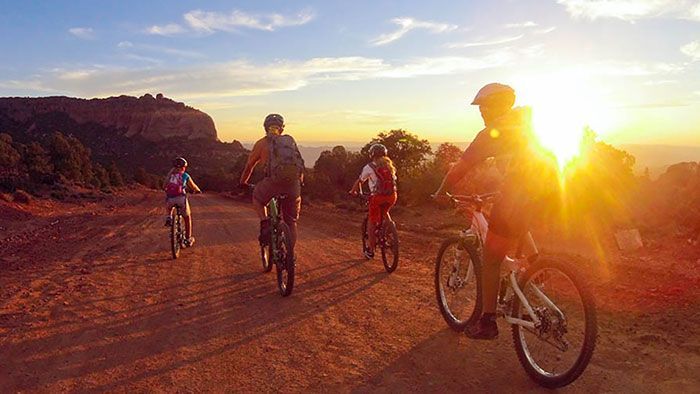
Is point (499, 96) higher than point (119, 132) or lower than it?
lower

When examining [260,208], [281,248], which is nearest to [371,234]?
[260,208]

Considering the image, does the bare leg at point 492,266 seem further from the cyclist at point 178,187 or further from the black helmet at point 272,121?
the cyclist at point 178,187

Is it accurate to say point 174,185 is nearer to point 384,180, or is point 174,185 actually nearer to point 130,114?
point 384,180

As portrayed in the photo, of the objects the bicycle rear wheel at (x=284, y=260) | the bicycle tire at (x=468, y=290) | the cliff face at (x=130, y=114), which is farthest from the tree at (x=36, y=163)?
the cliff face at (x=130, y=114)

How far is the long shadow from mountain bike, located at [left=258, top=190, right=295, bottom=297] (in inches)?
8.4

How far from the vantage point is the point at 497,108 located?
4609mm

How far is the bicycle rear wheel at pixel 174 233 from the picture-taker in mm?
10625

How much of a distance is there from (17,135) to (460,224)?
97954 mm

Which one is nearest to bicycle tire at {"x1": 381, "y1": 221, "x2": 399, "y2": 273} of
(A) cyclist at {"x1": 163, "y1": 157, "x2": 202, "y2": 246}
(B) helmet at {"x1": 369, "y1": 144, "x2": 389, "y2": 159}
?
(B) helmet at {"x1": 369, "y1": 144, "x2": 389, "y2": 159}

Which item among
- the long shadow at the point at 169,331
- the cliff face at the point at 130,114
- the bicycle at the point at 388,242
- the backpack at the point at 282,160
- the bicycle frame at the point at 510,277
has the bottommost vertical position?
the long shadow at the point at 169,331

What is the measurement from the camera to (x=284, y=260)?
7.42 meters

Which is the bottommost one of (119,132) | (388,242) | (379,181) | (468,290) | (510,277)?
(388,242)

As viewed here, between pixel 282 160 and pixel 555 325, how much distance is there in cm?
446

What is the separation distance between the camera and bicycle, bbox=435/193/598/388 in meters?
3.97
